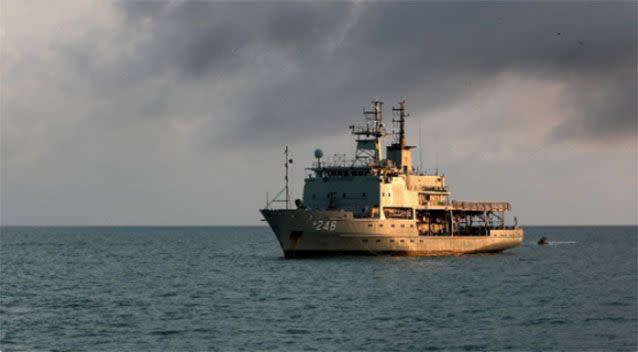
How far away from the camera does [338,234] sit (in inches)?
2498

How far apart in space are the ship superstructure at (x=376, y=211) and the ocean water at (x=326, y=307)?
1.41 metres

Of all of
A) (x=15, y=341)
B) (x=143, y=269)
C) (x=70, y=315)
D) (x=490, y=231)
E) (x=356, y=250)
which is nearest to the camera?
(x=15, y=341)

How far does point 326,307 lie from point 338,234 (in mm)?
20910

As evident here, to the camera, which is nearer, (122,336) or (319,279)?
(122,336)

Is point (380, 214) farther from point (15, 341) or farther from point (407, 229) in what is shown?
point (15, 341)

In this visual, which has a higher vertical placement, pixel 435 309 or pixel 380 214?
pixel 380 214

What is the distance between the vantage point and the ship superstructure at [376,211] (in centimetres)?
6366

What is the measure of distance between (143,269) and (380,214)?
1918 centimetres

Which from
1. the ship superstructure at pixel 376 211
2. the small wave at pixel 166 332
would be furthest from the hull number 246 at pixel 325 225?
the small wave at pixel 166 332

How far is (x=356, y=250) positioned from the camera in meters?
64.5

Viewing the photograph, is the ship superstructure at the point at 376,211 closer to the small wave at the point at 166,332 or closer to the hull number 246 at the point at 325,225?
the hull number 246 at the point at 325,225

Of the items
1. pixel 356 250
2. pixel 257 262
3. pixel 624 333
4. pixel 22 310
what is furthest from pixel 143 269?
pixel 624 333

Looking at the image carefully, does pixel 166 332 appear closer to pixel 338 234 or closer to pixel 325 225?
pixel 325 225

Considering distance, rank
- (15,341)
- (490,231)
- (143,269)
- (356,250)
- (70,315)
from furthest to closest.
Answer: (490,231)
(143,269)
(356,250)
(70,315)
(15,341)
